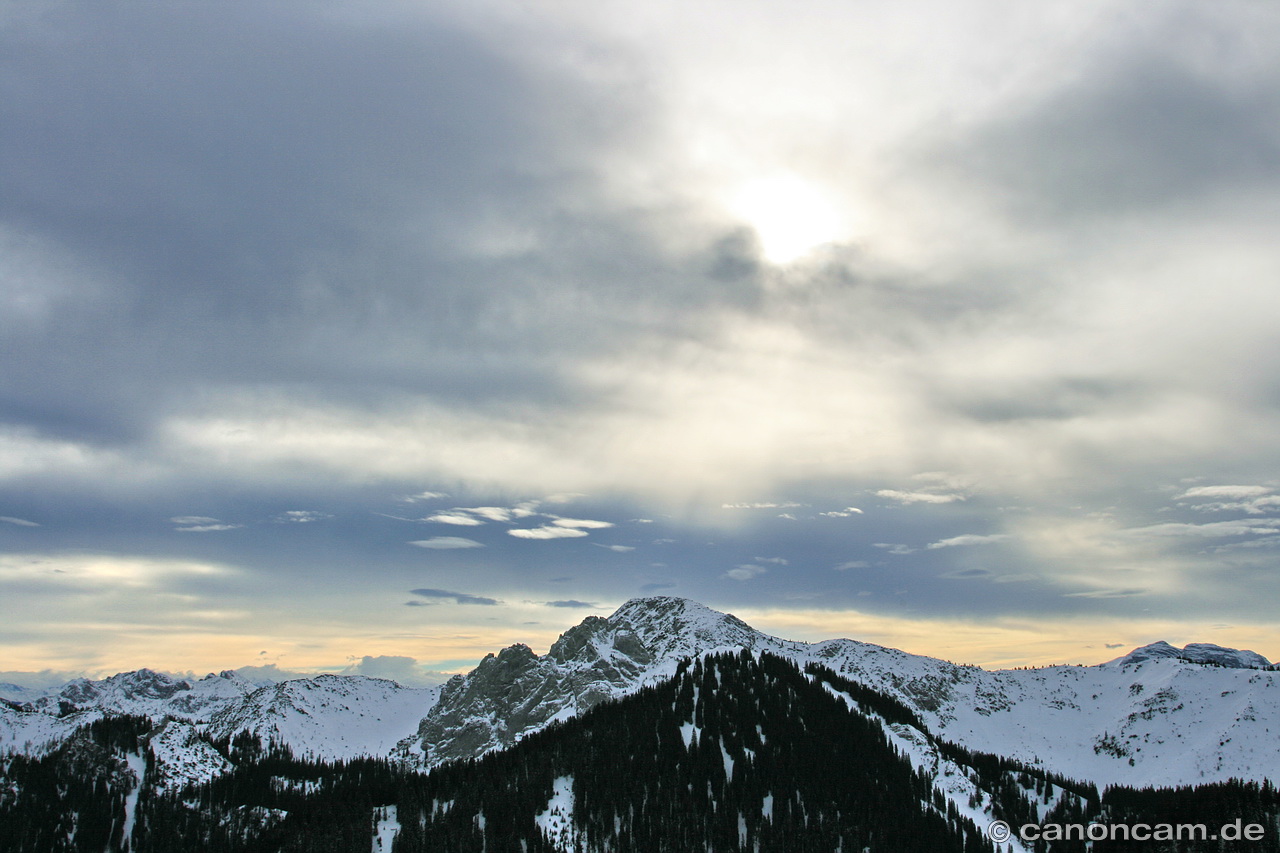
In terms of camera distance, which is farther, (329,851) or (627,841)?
(329,851)

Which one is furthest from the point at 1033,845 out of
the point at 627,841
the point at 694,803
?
the point at 627,841

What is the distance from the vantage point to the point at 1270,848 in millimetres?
182625

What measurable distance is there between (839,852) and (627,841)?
49.5m

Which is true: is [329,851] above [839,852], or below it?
below

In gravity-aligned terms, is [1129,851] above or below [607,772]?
below

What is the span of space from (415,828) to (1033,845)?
16218 centimetres

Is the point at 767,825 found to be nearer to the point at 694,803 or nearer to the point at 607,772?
the point at 694,803

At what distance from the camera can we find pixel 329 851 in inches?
7761

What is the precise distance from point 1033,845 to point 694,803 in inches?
3620

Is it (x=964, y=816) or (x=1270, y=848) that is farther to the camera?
(x=964, y=816)

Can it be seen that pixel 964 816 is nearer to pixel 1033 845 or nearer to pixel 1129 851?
pixel 1033 845

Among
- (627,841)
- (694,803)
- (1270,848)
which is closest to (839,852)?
(694,803)

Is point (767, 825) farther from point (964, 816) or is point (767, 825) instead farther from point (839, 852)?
point (964, 816)

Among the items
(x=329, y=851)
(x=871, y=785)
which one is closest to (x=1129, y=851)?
(x=871, y=785)
